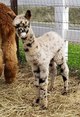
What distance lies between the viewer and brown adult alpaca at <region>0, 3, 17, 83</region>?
559 centimetres

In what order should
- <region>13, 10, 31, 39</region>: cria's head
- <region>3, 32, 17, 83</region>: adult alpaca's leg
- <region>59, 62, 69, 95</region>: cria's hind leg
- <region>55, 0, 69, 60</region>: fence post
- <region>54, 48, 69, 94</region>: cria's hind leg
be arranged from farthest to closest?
<region>55, 0, 69, 60</region>: fence post
<region>3, 32, 17, 83</region>: adult alpaca's leg
<region>59, 62, 69, 95</region>: cria's hind leg
<region>54, 48, 69, 94</region>: cria's hind leg
<region>13, 10, 31, 39</region>: cria's head

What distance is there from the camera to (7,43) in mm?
5699

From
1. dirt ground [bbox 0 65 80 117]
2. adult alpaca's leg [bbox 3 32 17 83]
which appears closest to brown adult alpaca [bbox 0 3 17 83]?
adult alpaca's leg [bbox 3 32 17 83]

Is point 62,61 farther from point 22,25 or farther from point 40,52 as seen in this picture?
point 22,25

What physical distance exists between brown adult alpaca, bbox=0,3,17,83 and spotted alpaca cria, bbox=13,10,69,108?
0.64 metres

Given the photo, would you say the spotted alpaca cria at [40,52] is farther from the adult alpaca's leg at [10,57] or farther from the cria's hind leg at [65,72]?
the adult alpaca's leg at [10,57]

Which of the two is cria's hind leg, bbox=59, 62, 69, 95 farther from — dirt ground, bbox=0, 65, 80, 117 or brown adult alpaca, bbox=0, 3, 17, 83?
brown adult alpaca, bbox=0, 3, 17, 83

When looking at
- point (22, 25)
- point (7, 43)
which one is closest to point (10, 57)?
point (7, 43)

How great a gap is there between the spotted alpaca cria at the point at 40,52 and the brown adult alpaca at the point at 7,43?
64cm

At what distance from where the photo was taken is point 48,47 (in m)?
5.23

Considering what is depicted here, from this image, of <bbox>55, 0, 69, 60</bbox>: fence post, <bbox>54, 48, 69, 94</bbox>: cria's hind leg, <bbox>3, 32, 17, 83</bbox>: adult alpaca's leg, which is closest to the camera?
<bbox>54, 48, 69, 94</bbox>: cria's hind leg

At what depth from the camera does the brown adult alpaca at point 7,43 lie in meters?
5.59

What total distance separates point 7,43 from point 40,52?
0.91 m

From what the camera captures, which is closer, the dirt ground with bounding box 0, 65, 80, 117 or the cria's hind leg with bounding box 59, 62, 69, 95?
the dirt ground with bounding box 0, 65, 80, 117
